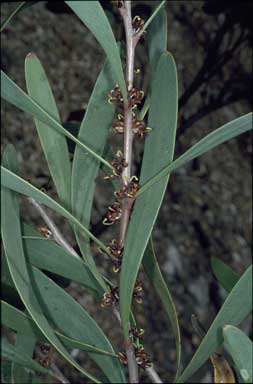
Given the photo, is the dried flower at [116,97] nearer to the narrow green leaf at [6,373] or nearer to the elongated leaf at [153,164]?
the elongated leaf at [153,164]

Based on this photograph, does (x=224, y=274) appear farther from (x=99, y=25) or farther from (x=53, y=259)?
(x=99, y=25)

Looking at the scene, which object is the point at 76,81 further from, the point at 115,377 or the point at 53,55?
the point at 115,377

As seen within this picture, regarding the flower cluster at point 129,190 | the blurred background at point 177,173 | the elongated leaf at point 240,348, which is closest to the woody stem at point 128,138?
the flower cluster at point 129,190

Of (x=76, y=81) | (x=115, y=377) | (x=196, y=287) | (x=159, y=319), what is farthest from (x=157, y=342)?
(x=115, y=377)

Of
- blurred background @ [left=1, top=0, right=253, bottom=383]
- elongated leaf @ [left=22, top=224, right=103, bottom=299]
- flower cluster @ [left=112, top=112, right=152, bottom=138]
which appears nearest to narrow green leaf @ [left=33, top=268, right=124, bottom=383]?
elongated leaf @ [left=22, top=224, right=103, bottom=299]

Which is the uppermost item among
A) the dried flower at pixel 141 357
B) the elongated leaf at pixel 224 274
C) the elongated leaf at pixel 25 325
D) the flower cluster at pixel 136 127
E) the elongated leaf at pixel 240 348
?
the flower cluster at pixel 136 127

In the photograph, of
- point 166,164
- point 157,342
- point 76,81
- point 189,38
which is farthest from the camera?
point 189,38
